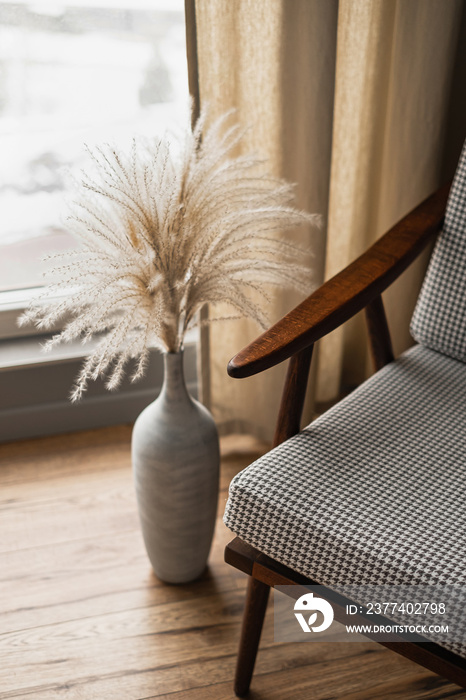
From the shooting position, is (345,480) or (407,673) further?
(407,673)

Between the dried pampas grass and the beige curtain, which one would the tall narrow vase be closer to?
the dried pampas grass

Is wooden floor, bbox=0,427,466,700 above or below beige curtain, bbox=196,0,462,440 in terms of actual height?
below

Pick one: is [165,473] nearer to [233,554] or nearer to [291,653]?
[233,554]

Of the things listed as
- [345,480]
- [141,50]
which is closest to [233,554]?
[345,480]

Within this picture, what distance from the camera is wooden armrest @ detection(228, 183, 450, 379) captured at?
0.93m

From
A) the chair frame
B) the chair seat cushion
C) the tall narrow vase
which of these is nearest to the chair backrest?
the chair frame

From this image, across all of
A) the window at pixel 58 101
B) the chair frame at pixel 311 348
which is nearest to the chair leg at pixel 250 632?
the chair frame at pixel 311 348

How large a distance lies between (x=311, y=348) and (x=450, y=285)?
1.04 feet

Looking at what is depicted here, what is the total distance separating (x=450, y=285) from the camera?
3.87ft

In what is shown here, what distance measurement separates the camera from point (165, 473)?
3.96 ft

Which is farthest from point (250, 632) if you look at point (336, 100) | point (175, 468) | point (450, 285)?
point (336, 100)

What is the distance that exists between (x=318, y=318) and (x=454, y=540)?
0.34 meters

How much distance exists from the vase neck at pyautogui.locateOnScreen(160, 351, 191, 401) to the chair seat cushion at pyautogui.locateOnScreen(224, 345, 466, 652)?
0.87 ft

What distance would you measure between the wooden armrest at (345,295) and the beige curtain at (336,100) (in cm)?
24
